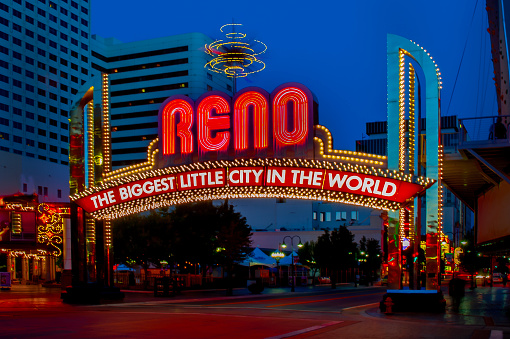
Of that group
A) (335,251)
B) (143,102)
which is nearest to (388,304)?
(335,251)

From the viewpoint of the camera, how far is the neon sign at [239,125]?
27688mm

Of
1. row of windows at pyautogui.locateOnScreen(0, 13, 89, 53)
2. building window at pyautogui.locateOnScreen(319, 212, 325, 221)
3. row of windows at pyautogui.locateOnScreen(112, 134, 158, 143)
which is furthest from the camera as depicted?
row of windows at pyautogui.locateOnScreen(112, 134, 158, 143)

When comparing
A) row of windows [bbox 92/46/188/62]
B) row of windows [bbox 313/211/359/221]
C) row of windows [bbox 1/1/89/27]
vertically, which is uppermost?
row of windows [bbox 1/1/89/27]

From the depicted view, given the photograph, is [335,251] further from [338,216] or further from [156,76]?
[156,76]

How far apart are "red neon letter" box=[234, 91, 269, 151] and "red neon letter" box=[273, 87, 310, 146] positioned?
1.65 ft

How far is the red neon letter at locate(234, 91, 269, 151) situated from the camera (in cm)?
2820

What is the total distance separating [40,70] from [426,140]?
14784 cm

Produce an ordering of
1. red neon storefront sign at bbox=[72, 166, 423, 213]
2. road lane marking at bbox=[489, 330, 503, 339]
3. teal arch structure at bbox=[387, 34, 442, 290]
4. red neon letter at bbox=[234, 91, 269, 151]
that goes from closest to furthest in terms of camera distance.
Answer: road lane marking at bbox=[489, 330, 503, 339]
teal arch structure at bbox=[387, 34, 442, 290]
red neon storefront sign at bbox=[72, 166, 423, 213]
red neon letter at bbox=[234, 91, 269, 151]

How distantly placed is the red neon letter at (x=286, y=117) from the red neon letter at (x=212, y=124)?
91.6 inches

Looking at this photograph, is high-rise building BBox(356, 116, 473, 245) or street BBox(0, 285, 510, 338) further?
high-rise building BBox(356, 116, 473, 245)

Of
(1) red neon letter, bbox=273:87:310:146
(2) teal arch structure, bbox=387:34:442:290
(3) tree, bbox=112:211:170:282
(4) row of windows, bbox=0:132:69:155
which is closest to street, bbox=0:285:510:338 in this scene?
(2) teal arch structure, bbox=387:34:442:290

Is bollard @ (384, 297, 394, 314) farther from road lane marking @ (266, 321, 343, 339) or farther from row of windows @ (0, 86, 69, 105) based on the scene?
row of windows @ (0, 86, 69, 105)

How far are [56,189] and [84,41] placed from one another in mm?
117752

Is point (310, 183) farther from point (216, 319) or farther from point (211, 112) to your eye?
point (216, 319)
